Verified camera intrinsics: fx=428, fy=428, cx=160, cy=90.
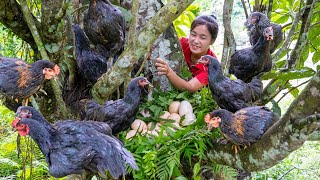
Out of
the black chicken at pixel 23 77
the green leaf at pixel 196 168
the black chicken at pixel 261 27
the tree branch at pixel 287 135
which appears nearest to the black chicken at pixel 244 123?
the tree branch at pixel 287 135

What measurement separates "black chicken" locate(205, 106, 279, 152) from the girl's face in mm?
1331

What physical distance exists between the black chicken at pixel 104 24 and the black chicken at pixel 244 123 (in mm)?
922

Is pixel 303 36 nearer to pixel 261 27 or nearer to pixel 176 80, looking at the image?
pixel 261 27

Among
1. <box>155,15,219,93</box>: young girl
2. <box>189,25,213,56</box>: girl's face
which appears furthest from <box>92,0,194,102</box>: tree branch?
<box>189,25,213,56</box>: girl's face

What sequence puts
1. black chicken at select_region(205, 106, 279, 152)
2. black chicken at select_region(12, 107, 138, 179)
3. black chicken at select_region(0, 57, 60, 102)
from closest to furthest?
black chicken at select_region(12, 107, 138, 179) → black chicken at select_region(205, 106, 279, 152) → black chicken at select_region(0, 57, 60, 102)

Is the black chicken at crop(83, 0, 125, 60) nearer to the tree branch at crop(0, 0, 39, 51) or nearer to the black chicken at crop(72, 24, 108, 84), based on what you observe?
the black chicken at crop(72, 24, 108, 84)

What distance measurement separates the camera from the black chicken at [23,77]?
8.16 feet

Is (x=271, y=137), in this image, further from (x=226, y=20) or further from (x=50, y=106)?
(x=50, y=106)

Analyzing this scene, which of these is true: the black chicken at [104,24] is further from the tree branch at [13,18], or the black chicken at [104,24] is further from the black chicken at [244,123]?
the black chicken at [244,123]

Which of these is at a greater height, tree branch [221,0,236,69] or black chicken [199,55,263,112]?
tree branch [221,0,236,69]

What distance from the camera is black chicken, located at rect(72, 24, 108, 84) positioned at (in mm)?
3285

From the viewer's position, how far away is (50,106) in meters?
3.45

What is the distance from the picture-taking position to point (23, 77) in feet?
8.20

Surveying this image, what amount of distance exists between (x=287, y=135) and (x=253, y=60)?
1.29 m
